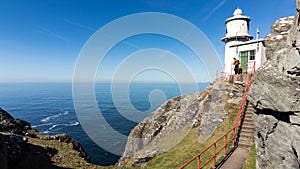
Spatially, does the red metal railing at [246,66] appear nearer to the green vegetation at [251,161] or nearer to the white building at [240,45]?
the white building at [240,45]

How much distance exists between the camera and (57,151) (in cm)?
1441

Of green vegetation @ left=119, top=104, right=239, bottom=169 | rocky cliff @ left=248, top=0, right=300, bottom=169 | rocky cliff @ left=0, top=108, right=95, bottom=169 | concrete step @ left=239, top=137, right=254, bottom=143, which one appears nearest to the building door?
green vegetation @ left=119, top=104, right=239, bottom=169

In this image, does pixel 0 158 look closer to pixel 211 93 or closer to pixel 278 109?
pixel 278 109

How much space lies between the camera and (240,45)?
2252cm

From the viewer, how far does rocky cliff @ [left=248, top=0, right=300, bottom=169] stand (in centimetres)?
717

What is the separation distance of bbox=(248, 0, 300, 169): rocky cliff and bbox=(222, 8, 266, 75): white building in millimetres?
13510

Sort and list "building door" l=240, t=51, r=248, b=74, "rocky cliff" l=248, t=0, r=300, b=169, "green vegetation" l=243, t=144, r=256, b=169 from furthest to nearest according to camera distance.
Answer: "building door" l=240, t=51, r=248, b=74, "green vegetation" l=243, t=144, r=256, b=169, "rocky cliff" l=248, t=0, r=300, b=169

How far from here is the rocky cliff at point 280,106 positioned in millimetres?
7168

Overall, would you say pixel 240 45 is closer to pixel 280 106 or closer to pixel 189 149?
pixel 189 149

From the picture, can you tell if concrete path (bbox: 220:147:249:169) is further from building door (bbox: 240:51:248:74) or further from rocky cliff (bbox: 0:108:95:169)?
building door (bbox: 240:51:248:74)

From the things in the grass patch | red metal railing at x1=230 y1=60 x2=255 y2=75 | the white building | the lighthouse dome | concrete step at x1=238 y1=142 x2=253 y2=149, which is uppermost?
the lighthouse dome

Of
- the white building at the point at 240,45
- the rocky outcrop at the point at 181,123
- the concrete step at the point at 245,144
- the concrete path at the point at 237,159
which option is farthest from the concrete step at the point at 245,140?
the white building at the point at 240,45

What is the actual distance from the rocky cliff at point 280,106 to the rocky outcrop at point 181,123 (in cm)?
834

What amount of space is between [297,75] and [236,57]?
17305 mm
